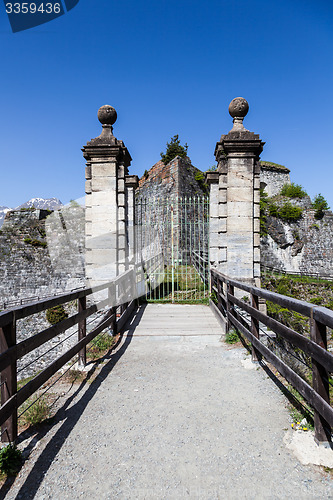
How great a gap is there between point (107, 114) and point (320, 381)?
608 cm

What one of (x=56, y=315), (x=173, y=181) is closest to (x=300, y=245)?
(x=173, y=181)

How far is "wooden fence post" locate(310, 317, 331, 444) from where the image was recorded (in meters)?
2.06

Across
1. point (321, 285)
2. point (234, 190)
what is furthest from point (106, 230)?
point (321, 285)

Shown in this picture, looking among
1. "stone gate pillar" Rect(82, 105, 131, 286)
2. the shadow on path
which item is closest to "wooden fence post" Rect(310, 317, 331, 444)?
the shadow on path

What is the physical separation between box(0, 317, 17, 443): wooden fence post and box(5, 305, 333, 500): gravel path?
9.8 inches

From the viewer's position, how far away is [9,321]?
2061 mm

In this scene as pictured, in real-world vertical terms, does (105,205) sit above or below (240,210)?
above

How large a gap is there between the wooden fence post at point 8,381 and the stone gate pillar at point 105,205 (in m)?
4.04

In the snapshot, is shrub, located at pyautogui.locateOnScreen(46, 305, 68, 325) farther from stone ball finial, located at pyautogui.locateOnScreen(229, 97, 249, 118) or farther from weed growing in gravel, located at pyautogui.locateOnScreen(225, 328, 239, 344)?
stone ball finial, located at pyautogui.locateOnScreen(229, 97, 249, 118)

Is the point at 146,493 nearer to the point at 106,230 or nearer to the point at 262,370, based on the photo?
the point at 262,370

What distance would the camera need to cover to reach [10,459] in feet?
6.56

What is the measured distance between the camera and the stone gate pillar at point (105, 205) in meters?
6.20

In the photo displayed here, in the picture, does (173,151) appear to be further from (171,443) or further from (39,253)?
(171,443)

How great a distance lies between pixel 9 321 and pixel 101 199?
4.50 metres
